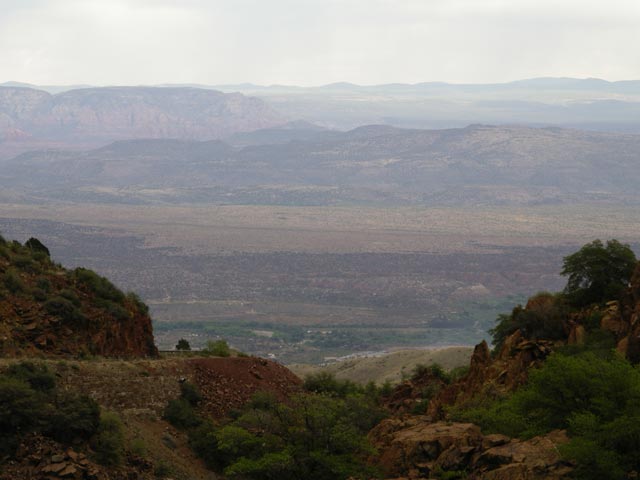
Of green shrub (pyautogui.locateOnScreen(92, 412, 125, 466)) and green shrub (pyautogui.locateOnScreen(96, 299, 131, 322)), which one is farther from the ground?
green shrub (pyautogui.locateOnScreen(96, 299, 131, 322))

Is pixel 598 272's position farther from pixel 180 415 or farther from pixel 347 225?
pixel 347 225

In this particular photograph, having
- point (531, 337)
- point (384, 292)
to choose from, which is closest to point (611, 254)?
point (531, 337)

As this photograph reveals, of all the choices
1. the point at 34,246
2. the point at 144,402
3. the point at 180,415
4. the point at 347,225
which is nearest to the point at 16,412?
the point at 144,402

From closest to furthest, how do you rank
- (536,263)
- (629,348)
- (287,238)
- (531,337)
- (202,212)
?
(629,348) < (531,337) < (536,263) < (287,238) < (202,212)

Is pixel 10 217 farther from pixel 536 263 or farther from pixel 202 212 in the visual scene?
pixel 536 263

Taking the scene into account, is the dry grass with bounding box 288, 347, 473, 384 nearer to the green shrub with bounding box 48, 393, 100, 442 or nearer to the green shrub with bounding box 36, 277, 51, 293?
the green shrub with bounding box 36, 277, 51, 293

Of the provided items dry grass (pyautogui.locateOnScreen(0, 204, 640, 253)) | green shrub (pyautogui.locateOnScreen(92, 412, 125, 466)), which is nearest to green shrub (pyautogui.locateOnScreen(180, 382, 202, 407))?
green shrub (pyautogui.locateOnScreen(92, 412, 125, 466))
